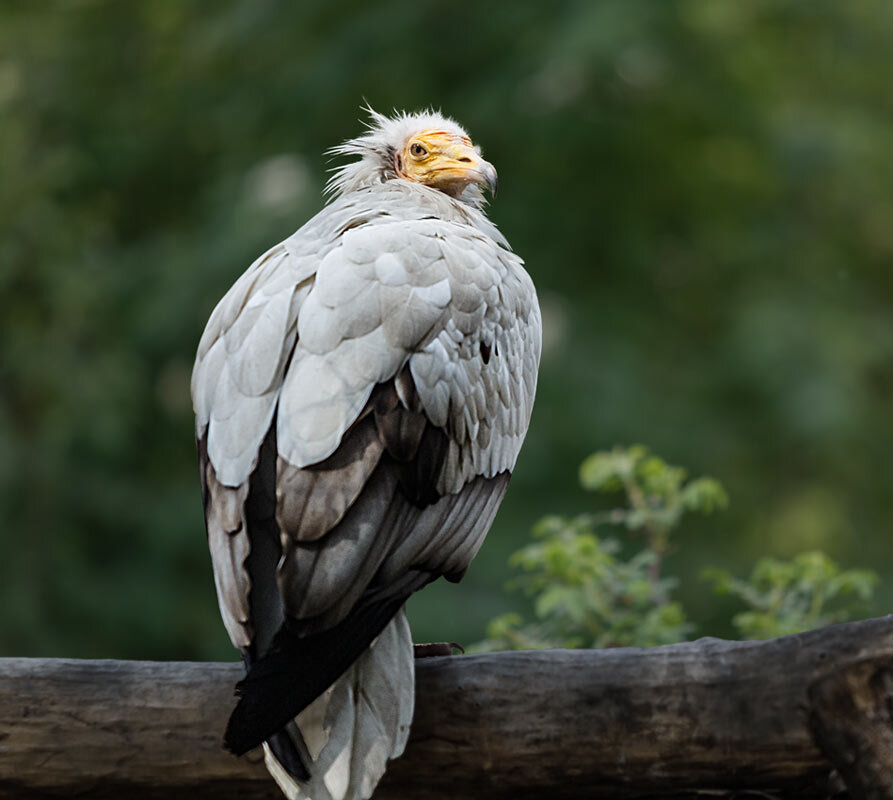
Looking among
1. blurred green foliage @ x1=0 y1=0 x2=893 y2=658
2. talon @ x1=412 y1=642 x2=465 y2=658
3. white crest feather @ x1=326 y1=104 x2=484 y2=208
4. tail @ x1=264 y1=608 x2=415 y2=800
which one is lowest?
blurred green foliage @ x1=0 y1=0 x2=893 y2=658

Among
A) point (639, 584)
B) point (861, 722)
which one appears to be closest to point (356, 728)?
point (861, 722)

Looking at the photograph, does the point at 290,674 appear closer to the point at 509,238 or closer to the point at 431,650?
the point at 431,650

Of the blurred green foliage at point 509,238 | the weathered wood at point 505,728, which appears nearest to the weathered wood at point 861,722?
the weathered wood at point 505,728

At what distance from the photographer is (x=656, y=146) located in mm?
9922

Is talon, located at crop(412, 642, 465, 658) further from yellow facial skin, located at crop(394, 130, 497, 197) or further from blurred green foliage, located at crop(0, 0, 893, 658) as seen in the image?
blurred green foliage, located at crop(0, 0, 893, 658)

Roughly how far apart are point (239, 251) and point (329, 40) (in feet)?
7.79

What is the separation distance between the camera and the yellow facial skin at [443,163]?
3.55 metres

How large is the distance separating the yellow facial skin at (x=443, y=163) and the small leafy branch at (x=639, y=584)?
0.87 m

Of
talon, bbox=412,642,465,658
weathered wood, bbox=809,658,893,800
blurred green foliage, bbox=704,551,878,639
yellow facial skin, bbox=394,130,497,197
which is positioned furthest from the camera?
yellow facial skin, bbox=394,130,497,197

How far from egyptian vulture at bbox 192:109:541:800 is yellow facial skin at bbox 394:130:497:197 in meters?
0.44

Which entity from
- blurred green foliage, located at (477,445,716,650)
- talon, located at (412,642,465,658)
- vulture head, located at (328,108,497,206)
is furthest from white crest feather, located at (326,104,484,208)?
talon, located at (412,642,465,658)

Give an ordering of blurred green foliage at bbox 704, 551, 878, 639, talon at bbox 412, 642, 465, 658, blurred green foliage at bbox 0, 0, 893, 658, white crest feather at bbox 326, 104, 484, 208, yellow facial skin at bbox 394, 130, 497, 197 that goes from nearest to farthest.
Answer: talon at bbox 412, 642, 465, 658
blurred green foliage at bbox 704, 551, 878, 639
yellow facial skin at bbox 394, 130, 497, 197
white crest feather at bbox 326, 104, 484, 208
blurred green foliage at bbox 0, 0, 893, 658

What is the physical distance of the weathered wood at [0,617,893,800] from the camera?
2336mm

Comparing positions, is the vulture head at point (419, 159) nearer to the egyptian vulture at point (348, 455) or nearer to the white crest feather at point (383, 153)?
the white crest feather at point (383, 153)
